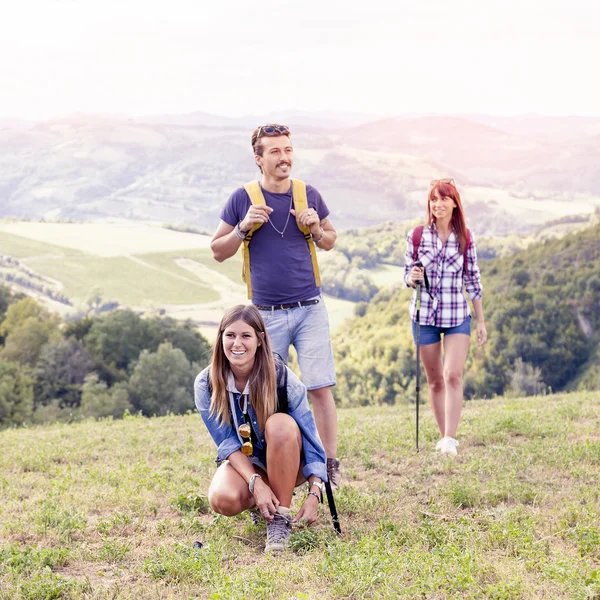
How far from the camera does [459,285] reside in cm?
730

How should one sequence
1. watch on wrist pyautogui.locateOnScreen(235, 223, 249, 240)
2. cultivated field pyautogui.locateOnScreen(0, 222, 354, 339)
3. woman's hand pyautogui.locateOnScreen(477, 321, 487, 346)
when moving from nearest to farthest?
watch on wrist pyautogui.locateOnScreen(235, 223, 249, 240) < woman's hand pyautogui.locateOnScreen(477, 321, 487, 346) < cultivated field pyautogui.locateOnScreen(0, 222, 354, 339)

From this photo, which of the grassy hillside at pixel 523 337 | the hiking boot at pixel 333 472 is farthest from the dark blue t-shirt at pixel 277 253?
the grassy hillside at pixel 523 337

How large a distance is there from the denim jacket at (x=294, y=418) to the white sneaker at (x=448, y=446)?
2.32 metres

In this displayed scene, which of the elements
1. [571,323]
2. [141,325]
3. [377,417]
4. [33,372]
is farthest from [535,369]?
[377,417]

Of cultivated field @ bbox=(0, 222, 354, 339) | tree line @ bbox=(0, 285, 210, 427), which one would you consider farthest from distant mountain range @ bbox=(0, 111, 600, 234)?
tree line @ bbox=(0, 285, 210, 427)

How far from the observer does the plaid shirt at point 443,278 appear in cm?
723

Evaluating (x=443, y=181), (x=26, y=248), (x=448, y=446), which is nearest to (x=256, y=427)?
(x=448, y=446)

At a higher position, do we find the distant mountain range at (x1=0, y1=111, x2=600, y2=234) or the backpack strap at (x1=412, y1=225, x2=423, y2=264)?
the distant mountain range at (x1=0, y1=111, x2=600, y2=234)

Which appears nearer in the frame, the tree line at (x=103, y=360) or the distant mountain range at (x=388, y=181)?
the tree line at (x=103, y=360)

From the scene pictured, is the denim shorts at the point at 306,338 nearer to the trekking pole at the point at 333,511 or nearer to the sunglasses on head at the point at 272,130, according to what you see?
the trekking pole at the point at 333,511

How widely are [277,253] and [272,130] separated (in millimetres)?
927

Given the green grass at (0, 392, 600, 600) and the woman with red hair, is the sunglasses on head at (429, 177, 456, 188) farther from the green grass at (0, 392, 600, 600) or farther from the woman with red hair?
the green grass at (0, 392, 600, 600)

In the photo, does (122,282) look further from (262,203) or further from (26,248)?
(262,203)

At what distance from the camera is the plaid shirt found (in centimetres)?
723
